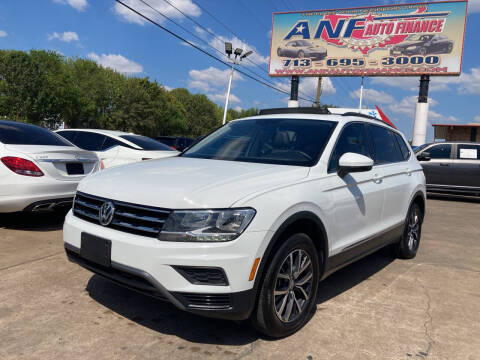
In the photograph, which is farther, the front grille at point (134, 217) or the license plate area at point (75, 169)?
the license plate area at point (75, 169)

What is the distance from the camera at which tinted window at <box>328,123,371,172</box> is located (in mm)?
3373

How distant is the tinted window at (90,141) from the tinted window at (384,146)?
208 inches

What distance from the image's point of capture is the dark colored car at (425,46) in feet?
77.2

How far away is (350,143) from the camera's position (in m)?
3.71

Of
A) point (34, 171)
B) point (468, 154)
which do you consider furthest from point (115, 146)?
point (468, 154)

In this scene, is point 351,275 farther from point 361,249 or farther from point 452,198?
point 452,198

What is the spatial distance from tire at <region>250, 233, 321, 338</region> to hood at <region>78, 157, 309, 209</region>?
48cm

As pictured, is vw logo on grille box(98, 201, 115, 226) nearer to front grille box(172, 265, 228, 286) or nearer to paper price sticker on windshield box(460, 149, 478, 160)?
front grille box(172, 265, 228, 286)

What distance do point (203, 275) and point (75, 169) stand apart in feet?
12.5

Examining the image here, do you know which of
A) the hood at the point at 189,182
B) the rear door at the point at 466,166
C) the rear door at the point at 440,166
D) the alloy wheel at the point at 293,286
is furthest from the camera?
the rear door at the point at 440,166

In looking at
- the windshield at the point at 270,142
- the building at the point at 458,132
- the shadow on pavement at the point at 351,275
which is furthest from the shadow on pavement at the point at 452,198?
the building at the point at 458,132

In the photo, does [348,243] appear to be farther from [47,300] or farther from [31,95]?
[31,95]

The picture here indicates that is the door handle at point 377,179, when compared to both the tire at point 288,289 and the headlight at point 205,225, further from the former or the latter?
the headlight at point 205,225

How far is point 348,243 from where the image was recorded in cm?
342
